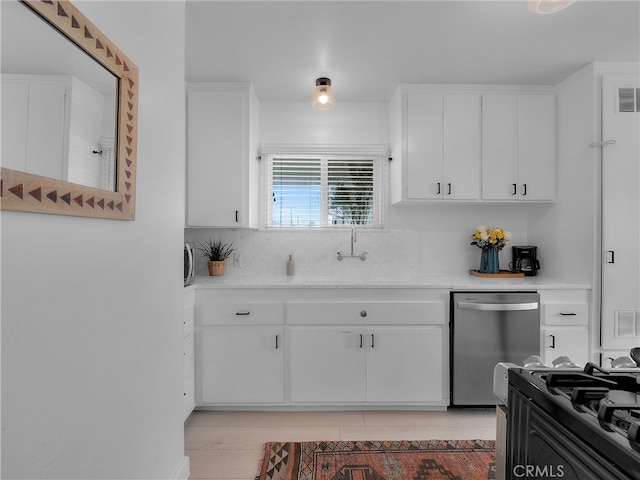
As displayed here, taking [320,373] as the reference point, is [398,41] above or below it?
above

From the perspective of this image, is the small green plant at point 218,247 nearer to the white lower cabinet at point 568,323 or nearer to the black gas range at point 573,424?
the white lower cabinet at point 568,323

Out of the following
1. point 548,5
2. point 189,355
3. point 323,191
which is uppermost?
point 548,5

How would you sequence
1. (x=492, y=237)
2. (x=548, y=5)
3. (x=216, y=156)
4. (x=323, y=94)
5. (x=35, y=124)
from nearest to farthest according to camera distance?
(x=35, y=124), (x=548, y=5), (x=323, y=94), (x=216, y=156), (x=492, y=237)

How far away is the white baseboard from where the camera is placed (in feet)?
5.79

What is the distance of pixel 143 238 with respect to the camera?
4.72 ft

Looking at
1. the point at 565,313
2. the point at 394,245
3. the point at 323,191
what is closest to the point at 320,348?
the point at 394,245

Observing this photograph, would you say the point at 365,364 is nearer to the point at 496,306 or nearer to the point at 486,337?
the point at 486,337

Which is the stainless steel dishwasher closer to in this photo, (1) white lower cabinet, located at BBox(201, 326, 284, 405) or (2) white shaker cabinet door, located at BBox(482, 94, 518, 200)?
(2) white shaker cabinet door, located at BBox(482, 94, 518, 200)

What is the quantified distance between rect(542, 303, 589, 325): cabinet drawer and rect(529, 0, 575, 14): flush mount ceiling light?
1.88 meters

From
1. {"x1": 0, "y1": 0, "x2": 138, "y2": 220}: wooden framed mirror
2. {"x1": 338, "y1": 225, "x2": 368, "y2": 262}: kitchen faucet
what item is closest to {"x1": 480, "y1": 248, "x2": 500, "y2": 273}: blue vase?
{"x1": 338, "y1": 225, "x2": 368, "y2": 262}: kitchen faucet

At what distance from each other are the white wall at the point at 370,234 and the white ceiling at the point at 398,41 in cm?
34

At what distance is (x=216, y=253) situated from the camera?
10.4 ft

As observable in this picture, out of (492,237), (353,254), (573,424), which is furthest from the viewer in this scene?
(353,254)

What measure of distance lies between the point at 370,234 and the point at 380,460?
1.82 metres
